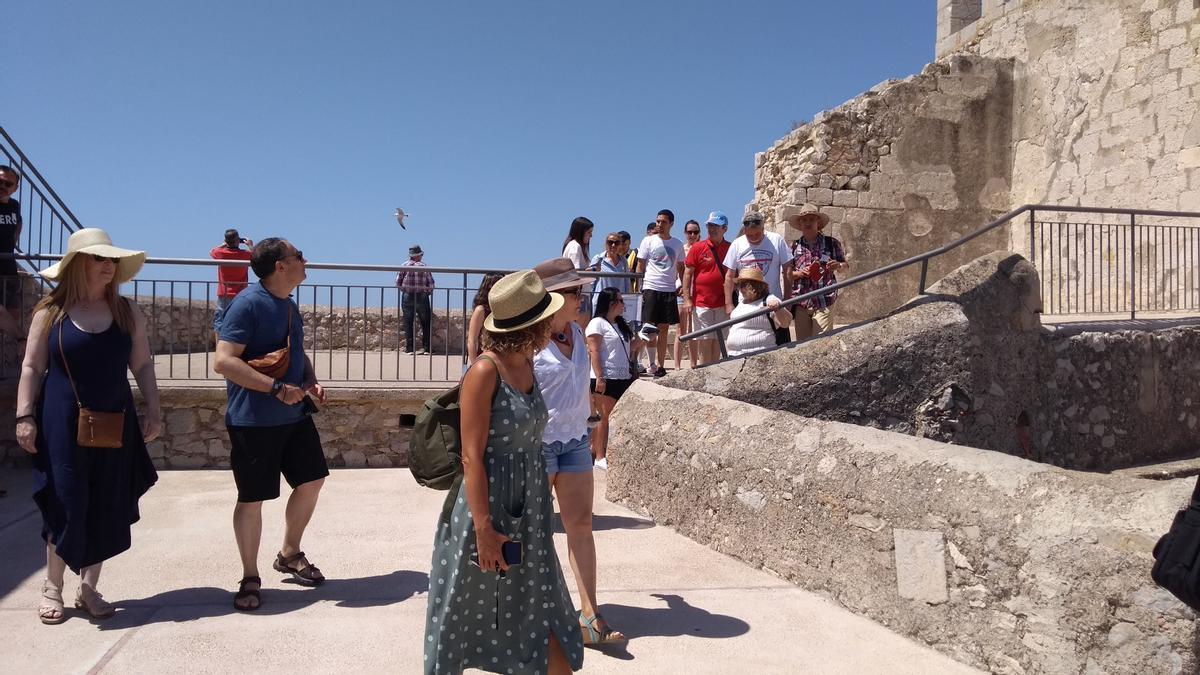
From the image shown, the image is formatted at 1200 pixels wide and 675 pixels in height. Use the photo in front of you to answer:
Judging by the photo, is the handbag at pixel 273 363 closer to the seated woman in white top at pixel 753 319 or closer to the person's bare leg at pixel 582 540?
the person's bare leg at pixel 582 540

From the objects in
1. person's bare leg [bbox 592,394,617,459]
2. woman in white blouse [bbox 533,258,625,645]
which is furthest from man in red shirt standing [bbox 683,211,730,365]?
woman in white blouse [bbox 533,258,625,645]

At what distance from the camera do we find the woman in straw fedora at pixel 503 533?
8.61ft

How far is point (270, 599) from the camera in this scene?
13.2 feet

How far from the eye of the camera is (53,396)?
12.2 feet

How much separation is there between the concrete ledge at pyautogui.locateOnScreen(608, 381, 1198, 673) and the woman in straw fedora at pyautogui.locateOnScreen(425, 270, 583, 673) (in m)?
1.52

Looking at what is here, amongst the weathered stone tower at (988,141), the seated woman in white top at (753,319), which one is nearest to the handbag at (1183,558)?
the seated woman in white top at (753,319)

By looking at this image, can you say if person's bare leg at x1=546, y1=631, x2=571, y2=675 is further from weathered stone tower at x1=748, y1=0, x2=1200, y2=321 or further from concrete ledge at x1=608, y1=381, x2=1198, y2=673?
weathered stone tower at x1=748, y1=0, x2=1200, y2=321

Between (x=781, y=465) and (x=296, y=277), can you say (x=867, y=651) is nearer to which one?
(x=781, y=465)

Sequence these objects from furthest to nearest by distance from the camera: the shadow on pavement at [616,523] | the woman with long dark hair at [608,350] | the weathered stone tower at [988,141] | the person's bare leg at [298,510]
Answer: the weathered stone tower at [988,141] → the woman with long dark hair at [608,350] → the shadow on pavement at [616,523] → the person's bare leg at [298,510]

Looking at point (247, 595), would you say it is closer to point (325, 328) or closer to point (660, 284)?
point (660, 284)

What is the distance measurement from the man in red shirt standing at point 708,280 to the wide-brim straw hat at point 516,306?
16.5 ft

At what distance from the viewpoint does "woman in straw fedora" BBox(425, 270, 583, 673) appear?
103 inches

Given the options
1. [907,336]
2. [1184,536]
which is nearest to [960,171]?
[907,336]

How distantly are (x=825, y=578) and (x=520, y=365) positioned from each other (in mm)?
1966
